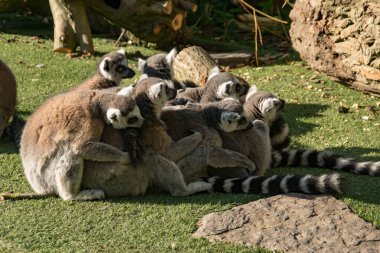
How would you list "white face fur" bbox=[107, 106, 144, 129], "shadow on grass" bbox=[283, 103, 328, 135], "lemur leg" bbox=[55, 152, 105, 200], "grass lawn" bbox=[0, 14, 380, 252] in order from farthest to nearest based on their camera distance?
"shadow on grass" bbox=[283, 103, 328, 135] → "white face fur" bbox=[107, 106, 144, 129] → "lemur leg" bbox=[55, 152, 105, 200] → "grass lawn" bbox=[0, 14, 380, 252]

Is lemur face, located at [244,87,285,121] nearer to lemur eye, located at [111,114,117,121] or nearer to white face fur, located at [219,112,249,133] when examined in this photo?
white face fur, located at [219,112,249,133]

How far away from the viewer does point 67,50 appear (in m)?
10.9

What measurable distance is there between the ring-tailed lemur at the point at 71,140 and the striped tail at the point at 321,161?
1.75m

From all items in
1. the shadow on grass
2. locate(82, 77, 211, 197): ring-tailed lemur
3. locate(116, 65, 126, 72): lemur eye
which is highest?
locate(116, 65, 126, 72): lemur eye

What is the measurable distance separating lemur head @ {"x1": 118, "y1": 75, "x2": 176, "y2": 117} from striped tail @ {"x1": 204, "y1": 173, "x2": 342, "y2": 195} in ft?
2.63

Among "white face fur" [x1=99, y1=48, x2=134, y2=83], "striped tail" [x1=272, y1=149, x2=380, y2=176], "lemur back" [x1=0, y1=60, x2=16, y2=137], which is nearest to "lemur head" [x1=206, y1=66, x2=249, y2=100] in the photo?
"striped tail" [x1=272, y1=149, x2=380, y2=176]

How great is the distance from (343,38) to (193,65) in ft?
6.59

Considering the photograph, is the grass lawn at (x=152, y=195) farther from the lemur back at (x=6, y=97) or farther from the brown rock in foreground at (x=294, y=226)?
the lemur back at (x=6, y=97)

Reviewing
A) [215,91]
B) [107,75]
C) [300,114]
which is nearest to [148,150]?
[215,91]

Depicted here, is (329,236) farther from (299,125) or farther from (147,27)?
(147,27)

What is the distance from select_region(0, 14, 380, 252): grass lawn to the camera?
4793mm

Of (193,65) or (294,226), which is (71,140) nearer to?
(294,226)

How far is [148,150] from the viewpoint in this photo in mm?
5625

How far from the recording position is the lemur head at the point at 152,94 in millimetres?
5777
